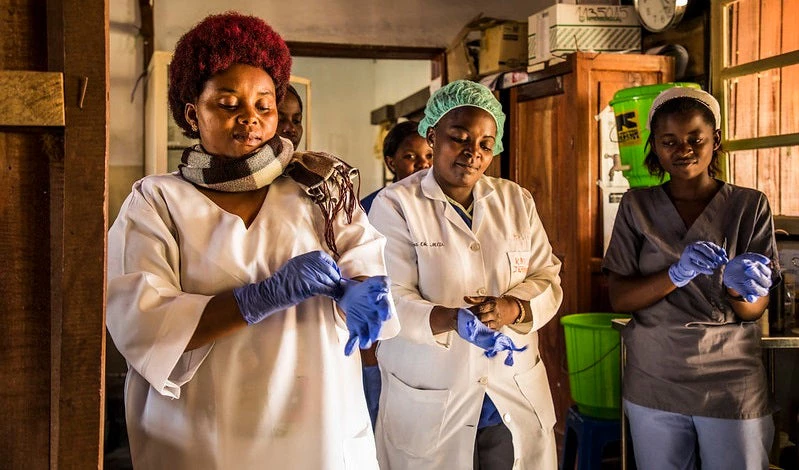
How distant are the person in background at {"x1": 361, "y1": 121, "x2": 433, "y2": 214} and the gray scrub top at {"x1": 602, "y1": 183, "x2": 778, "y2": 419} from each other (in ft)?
3.89

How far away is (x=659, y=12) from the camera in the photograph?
3.70m

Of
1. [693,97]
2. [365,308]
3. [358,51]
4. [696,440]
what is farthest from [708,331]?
[358,51]

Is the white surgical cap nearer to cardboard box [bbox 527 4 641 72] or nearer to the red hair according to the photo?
the red hair

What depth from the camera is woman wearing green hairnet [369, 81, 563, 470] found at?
2029 mm

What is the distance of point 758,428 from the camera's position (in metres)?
2.15

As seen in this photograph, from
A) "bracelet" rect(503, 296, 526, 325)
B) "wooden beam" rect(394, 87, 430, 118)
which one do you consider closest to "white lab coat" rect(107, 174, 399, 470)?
"bracelet" rect(503, 296, 526, 325)

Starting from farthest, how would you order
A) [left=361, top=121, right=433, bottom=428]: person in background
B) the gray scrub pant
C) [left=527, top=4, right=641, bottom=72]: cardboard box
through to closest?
1. [left=527, top=4, right=641, bottom=72]: cardboard box
2. [left=361, top=121, right=433, bottom=428]: person in background
3. the gray scrub pant

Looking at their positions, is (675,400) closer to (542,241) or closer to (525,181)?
(542,241)

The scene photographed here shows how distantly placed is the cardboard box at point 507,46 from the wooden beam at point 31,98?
360cm

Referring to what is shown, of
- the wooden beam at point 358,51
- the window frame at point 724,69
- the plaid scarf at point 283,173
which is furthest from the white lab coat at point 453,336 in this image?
the wooden beam at point 358,51

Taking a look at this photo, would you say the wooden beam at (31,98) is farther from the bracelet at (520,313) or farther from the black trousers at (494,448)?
the black trousers at (494,448)

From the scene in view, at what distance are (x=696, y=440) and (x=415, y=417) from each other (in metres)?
0.89

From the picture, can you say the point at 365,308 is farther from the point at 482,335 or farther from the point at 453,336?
the point at 453,336

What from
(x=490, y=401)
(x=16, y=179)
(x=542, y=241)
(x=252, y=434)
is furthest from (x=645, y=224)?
(x=16, y=179)
